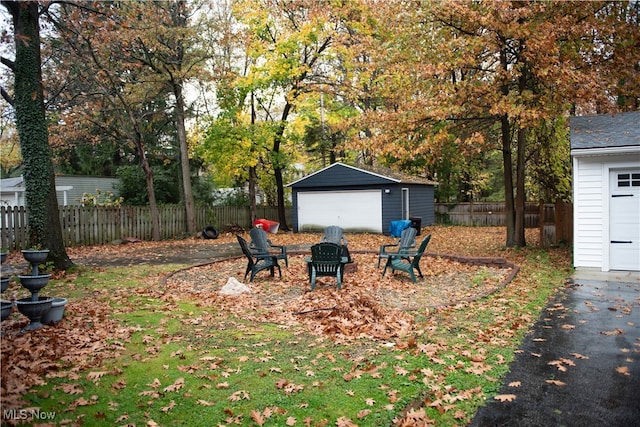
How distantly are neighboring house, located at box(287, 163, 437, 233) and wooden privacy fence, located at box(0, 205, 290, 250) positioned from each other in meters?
4.54

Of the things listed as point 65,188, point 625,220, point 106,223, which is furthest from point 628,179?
point 65,188

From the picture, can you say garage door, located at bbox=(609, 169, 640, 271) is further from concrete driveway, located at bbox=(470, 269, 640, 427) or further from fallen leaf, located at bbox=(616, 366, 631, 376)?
fallen leaf, located at bbox=(616, 366, 631, 376)

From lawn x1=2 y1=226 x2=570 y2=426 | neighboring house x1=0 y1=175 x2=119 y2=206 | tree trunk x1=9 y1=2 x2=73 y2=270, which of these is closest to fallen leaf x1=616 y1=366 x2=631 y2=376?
lawn x1=2 y1=226 x2=570 y2=426

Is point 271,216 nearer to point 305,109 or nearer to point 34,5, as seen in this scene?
point 305,109

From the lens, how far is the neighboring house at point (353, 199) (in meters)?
22.1

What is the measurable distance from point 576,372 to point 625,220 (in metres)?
7.10

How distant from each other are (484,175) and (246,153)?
1690cm

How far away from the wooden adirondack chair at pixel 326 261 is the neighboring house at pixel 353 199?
13704mm

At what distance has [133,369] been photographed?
4305mm

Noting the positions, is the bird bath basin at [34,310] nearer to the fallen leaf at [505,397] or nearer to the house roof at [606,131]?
the fallen leaf at [505,397]

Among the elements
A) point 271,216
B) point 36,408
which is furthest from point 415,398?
point 271,216

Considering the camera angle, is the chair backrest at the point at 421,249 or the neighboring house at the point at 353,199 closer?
the chair backrest at the point at 421,249

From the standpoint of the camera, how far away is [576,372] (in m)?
4.34

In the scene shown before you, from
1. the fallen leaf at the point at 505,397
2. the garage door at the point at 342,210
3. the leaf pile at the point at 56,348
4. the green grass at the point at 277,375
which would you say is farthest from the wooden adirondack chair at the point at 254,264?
the garage door at the point at 342,210
